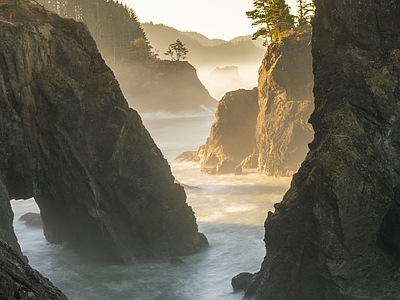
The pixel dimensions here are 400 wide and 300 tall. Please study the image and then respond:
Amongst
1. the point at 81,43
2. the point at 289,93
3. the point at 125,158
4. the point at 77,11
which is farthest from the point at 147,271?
the point at 77,11

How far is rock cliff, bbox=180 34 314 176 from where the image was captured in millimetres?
62094

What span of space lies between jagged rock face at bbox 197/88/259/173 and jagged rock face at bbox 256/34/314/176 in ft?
20.6

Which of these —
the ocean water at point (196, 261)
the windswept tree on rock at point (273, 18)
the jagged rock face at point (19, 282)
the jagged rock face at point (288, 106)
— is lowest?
the ocean water at point (196, 261)

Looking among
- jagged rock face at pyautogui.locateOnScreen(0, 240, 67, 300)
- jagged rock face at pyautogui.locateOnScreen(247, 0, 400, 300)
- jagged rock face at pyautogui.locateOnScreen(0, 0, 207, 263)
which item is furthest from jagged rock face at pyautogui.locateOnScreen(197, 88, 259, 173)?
jagged rock face at pyautogui.locateOnScreen(0, 240, 67, 300)

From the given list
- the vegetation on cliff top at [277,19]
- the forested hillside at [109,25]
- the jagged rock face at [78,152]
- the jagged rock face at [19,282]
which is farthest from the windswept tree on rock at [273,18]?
the forested hillside at [109,25]

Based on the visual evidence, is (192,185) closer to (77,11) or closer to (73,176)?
(73,176)

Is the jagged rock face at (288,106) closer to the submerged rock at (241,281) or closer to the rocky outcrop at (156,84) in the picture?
the submerged rock at (241,281)

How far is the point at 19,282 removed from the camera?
1388 cm

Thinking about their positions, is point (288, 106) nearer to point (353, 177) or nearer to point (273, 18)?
point (273, 18)

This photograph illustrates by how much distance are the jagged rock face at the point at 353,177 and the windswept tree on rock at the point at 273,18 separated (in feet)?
138

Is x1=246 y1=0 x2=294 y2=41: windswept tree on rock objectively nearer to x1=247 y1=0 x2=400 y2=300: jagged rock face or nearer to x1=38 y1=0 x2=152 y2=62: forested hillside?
x1=247 y1=0 x2=400 y2=300: jagged rock face

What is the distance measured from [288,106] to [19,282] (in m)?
52.4

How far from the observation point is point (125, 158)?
3431cm

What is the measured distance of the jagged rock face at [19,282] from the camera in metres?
13.2
